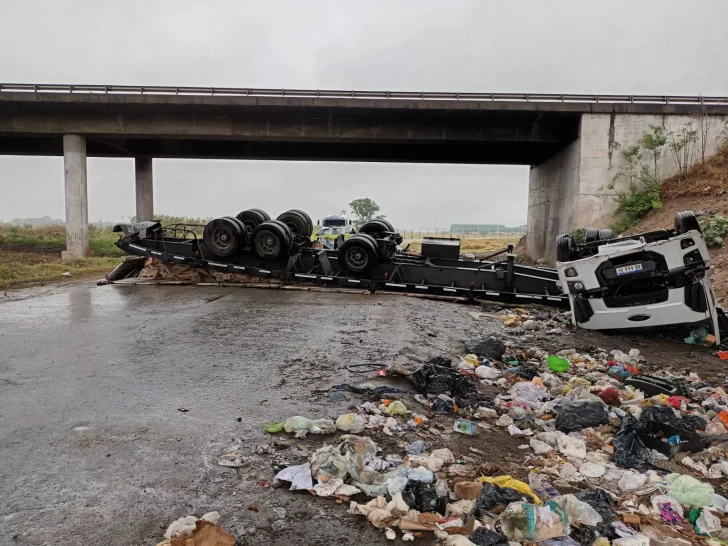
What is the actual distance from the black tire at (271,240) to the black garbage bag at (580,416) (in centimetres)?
785

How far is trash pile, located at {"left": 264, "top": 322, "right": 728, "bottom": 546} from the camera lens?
235cm

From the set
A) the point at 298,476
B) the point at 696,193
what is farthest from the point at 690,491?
the point at 696,193

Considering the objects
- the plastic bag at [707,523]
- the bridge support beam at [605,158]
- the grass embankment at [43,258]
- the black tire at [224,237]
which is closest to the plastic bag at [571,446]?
the plastic bag at [707,523]

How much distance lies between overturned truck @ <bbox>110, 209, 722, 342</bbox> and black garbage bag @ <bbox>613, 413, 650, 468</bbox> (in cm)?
331

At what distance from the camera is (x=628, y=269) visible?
19.9 feet

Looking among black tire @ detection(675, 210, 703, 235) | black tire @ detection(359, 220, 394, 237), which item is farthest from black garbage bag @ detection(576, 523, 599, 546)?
black tire @ detection(359, 220, 394, 237)

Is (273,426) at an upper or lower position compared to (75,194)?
lower

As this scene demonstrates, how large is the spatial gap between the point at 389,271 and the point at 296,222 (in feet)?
12.4

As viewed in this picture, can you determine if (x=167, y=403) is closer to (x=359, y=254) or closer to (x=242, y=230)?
(x=359, y=254)

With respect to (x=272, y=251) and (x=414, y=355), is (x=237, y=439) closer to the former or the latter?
(x=414, y=355)

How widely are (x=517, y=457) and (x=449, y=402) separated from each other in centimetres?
86

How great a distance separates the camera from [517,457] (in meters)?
3.14

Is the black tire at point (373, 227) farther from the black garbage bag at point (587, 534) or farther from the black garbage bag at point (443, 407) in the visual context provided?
the black garbage bag at point (587, 534)

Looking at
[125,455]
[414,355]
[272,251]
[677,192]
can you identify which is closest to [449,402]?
[414,355]
